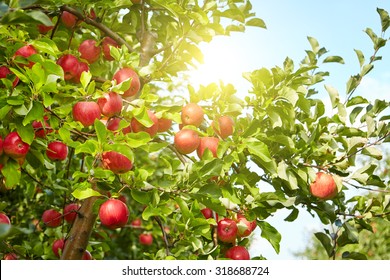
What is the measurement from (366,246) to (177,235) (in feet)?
22.3

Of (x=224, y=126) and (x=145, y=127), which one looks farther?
(x=224, y=126)

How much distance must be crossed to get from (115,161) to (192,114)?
1.58 feet

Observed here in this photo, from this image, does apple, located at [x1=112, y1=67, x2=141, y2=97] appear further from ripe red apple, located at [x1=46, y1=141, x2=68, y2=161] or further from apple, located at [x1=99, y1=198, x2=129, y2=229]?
apple, located at [x1=99, y1=198, x2=129, y2=229]

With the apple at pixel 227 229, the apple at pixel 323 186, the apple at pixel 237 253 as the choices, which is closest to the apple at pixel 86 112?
the apple at pixel 227 229

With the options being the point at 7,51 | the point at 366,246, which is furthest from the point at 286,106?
the point at 366,246

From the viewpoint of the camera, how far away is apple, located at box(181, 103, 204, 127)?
94.0 inches

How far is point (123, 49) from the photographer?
2.46 meters

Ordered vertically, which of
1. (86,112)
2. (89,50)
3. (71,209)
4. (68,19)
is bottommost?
(71,209)

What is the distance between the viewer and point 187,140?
2.35 metres

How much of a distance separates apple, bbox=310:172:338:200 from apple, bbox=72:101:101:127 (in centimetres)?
116

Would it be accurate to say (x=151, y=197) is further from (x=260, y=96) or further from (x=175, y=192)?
(x=260, y=96)

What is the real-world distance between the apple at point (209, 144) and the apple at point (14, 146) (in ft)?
2.73

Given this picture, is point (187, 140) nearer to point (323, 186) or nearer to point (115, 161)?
point (115, 161)

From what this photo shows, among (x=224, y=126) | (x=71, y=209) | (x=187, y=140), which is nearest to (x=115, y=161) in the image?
(x=187, y=140)
